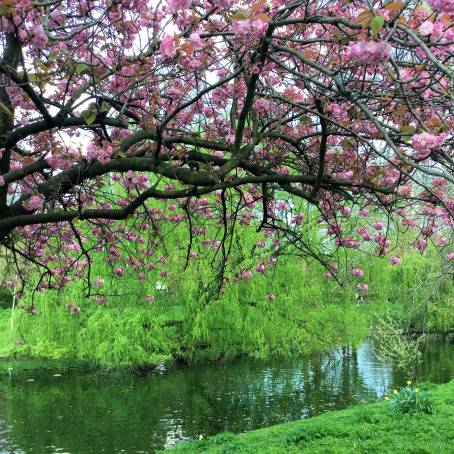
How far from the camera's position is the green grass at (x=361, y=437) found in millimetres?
6207

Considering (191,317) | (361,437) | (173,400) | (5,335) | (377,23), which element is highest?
(377,23)

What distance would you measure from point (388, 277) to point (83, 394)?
982cm

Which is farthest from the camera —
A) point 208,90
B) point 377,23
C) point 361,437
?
point 361,437

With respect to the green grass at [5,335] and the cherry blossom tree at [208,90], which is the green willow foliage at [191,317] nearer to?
the green grass at [5,335]

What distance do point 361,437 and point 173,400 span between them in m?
7.02

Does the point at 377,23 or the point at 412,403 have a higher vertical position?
the point at 377,23

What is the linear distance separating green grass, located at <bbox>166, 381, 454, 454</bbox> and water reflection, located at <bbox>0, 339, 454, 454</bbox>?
103 inches

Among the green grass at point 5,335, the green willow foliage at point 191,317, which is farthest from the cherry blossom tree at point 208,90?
the green grass at point 5,335

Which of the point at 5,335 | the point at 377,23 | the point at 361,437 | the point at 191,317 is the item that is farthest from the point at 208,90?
the point at 5,335

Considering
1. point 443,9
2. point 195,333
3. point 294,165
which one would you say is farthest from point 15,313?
point 443,9

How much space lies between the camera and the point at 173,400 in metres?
13.1

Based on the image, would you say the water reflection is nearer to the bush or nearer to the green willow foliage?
the green willow foliage

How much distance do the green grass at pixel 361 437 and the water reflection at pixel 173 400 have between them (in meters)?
2.62

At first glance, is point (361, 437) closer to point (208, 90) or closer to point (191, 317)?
point (208, 90)
